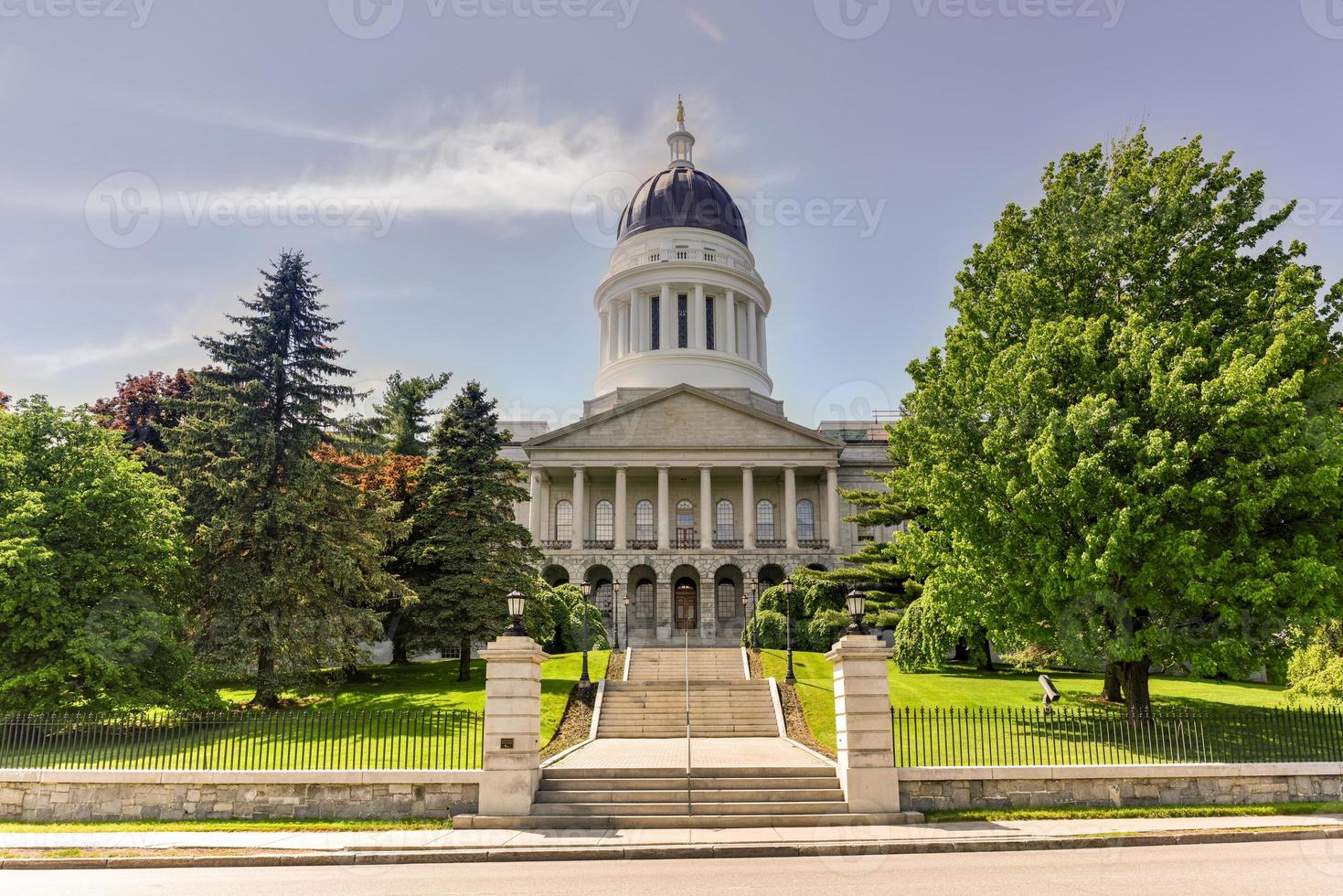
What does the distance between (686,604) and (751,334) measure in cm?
2324

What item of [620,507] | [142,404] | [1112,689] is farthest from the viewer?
[620,507]

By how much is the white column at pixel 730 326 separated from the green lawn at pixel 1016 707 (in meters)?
32.5

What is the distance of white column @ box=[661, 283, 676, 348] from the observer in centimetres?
6306

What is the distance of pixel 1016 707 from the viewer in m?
23.6

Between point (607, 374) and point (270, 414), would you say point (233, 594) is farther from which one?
point (607, 374)

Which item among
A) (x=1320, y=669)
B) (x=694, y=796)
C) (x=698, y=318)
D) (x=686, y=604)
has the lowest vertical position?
(x=694, y=796)

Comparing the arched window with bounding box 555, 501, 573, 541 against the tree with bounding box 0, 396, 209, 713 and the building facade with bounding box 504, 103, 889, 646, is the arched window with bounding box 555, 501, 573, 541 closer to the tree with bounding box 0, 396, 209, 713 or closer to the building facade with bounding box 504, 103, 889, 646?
the building facade with bounding box 504, 103, 889, 646

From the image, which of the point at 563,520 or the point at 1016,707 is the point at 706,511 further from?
the point at 1016,707

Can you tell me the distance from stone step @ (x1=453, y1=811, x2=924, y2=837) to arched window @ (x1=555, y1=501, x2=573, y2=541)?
38114mm

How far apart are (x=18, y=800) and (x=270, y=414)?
12572 mm

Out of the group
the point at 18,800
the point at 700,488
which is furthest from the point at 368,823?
the point at 700,488

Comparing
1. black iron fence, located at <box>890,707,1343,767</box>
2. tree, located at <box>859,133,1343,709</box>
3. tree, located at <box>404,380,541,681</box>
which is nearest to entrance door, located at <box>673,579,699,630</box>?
tree, located at <box>404,380,541,681</box>

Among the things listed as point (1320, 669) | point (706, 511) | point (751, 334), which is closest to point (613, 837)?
point (1320, 669)

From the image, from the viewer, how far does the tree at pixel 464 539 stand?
29.1 meters
